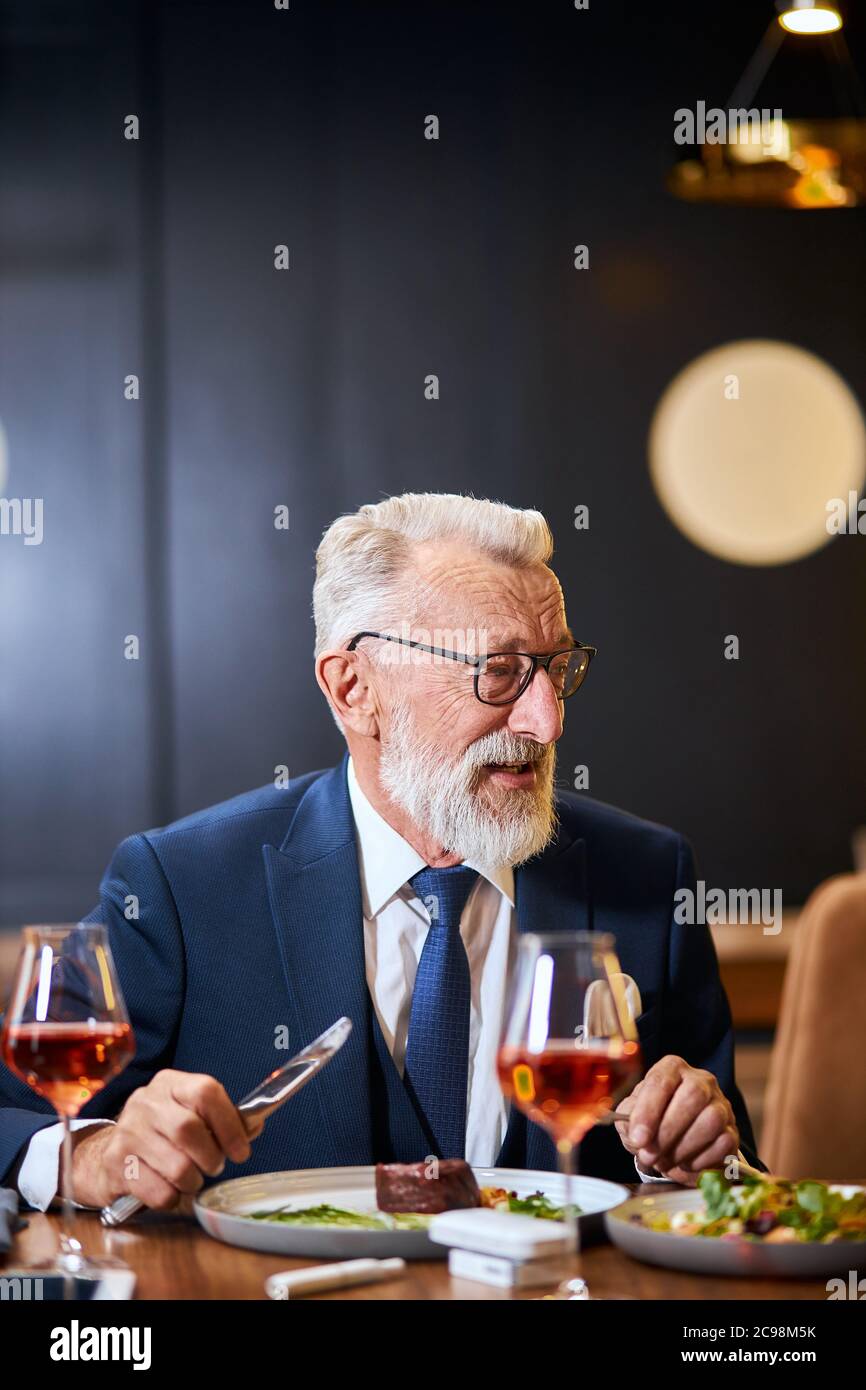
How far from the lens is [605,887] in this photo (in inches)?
71.5

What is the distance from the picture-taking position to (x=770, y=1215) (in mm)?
1100

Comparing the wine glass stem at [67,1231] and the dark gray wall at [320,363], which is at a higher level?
the dark gray wall at [320,363]

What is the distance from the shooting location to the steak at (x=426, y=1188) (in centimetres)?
119

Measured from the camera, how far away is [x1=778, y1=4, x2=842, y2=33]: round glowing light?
2855 mm

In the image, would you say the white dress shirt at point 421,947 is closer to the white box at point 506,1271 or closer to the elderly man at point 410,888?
the elderly man at point 410,888

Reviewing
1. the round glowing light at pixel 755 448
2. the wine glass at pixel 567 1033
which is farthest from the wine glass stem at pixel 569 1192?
the round glowing light at pixel 755 448

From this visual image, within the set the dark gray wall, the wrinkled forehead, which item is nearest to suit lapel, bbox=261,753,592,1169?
the wrinkled forehead

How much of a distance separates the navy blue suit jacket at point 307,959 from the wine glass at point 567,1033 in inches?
23.2

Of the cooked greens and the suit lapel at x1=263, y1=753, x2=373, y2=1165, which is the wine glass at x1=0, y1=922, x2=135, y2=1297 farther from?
the suit lapel at x1=263, y1=753, x2=373, y2=1165

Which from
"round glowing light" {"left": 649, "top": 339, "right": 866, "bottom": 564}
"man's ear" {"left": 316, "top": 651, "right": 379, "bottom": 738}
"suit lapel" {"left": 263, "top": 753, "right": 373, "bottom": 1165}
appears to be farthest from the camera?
"round glowing light" {"left": 649, "top": 339, "right": 866, "bottom": 564}

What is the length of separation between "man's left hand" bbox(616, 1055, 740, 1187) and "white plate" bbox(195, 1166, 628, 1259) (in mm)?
62
